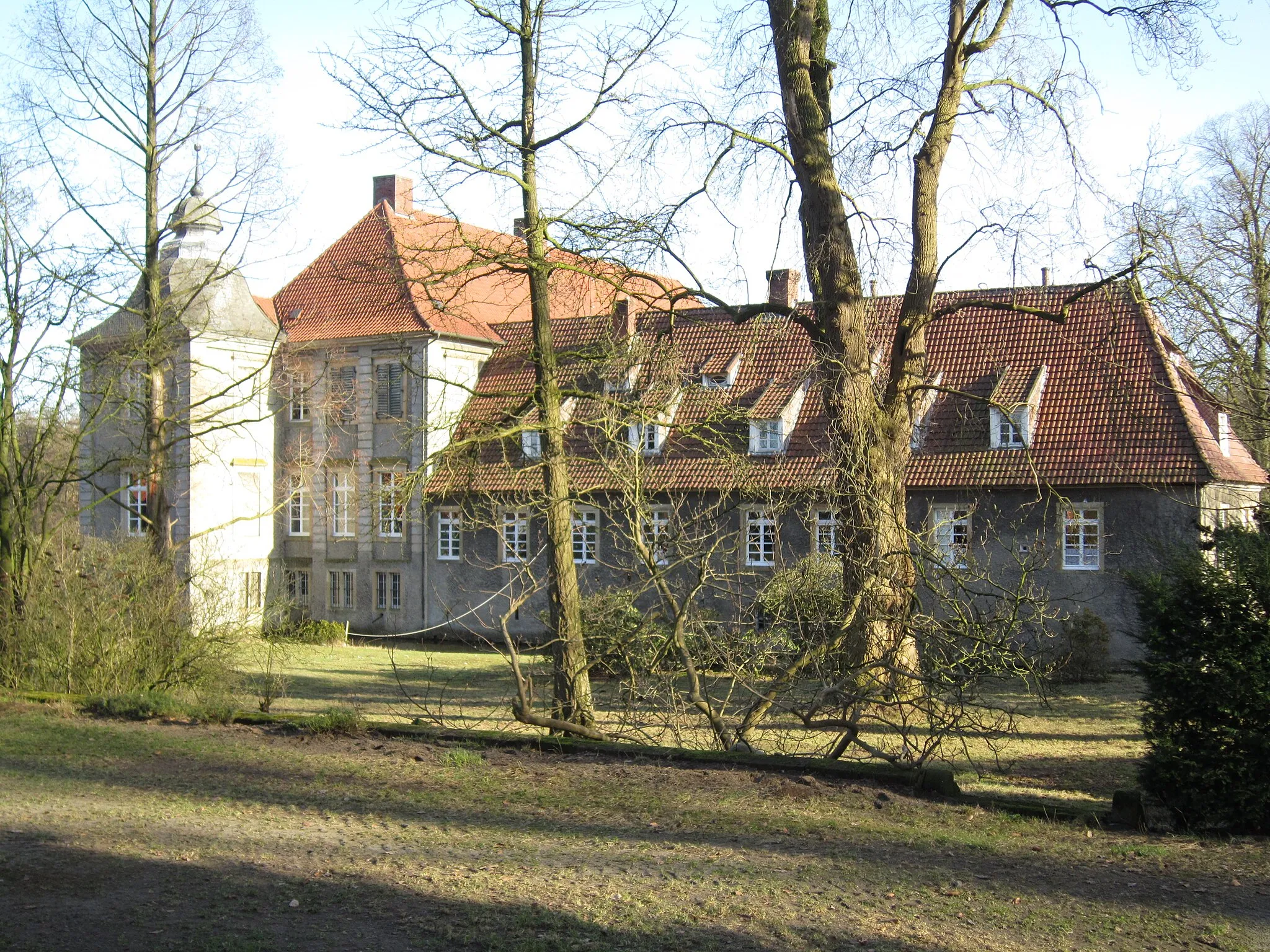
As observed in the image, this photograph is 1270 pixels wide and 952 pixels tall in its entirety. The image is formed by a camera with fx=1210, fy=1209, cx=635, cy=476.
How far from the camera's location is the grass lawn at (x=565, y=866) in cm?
529

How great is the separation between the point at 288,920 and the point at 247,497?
31.3 metres

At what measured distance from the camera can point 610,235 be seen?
12.9 metres

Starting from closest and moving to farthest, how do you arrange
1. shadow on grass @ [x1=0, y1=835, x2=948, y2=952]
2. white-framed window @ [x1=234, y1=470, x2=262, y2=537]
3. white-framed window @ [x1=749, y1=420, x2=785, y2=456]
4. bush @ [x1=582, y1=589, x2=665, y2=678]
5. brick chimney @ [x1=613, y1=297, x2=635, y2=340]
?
shadow on grass @ [x1=0, y1=835, x2=948, y2=952]
bush @ [x1=582, y1=589, x2=665, y2=678]
brick chimney @ [x1=613, y1=297, x2=635, y2=340]
white-framed window @ [x1=749, y1=420, x2=785, y2=456]
white-framed window @ [x1=234, y1=470, x2=262, y2=537]

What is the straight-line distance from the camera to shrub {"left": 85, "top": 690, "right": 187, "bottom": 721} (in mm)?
11711

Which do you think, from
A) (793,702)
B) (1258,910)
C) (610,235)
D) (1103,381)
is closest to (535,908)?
(1258,910)

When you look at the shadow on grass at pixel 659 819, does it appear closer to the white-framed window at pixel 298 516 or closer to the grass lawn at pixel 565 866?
the grass lawn at pixel 565 866

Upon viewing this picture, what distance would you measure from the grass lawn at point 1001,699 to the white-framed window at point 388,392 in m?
7.13

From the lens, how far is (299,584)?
115ft

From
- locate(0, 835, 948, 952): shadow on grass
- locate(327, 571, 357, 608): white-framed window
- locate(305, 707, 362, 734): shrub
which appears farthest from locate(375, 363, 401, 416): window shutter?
locate(0, 835, 948, 952): shadow on grass

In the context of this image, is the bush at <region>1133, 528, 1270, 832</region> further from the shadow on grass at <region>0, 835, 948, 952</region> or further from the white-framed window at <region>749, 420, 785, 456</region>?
the white-framed window at <region>749, 420, 785, 456</region>

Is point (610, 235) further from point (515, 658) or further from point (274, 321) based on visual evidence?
point (274, 321)

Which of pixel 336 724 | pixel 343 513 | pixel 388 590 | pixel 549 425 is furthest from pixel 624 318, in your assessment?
pixel 336 724

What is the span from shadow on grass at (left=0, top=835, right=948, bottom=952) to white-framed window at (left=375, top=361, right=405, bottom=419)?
28.1 m

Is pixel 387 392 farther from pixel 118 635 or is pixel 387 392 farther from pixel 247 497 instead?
pixel 118 635
